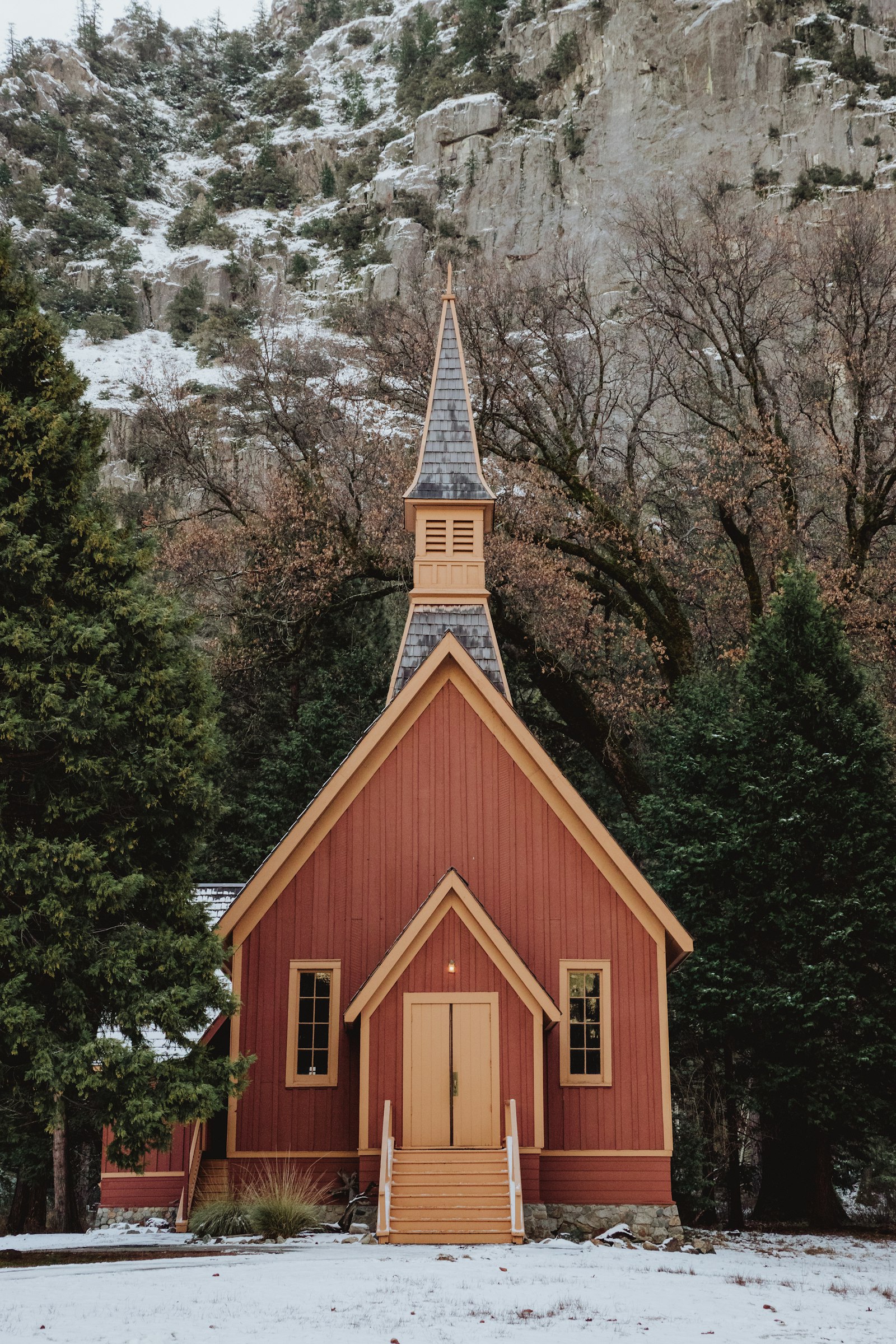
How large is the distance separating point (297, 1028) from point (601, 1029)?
4.11 m

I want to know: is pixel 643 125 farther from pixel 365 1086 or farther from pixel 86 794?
pixel 86 794

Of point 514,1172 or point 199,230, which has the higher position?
point 199,230

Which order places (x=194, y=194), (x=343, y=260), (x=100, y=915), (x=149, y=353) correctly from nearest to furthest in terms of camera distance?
(x=100, y=915), (x=149, y=353), (x=343, y=260), (x=194, y=194)

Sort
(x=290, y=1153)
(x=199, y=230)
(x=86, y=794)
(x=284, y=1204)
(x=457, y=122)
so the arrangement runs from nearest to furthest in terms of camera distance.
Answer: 1. (x=86, y=794)
2. (x=284, y=1204)
3. (x=290, y=1153)
4. (x=457, y=122)
5. (x=199, y=230)

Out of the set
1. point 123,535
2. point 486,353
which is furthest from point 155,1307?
Result: point 486,353

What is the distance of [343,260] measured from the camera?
367 ft

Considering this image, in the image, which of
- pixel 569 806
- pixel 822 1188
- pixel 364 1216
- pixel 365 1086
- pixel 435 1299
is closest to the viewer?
pixel 435 1299

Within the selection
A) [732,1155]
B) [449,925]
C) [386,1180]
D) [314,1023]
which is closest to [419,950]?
[449,925]

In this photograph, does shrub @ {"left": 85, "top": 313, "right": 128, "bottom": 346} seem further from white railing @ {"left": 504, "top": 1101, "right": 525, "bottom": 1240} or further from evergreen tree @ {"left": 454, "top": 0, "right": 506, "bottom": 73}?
white railing @ {"left": 504, "top": 1101, "right": 525, "bottom": 1240}

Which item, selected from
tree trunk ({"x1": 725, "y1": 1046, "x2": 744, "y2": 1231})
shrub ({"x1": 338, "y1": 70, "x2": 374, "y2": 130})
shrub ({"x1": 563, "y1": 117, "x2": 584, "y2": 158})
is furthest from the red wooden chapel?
shrub ({"x1": 338, "y1": 70, "x2": 374, "y2": 130})

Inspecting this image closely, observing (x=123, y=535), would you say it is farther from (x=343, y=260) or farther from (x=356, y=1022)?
(x=343, y=260)

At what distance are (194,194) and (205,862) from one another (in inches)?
4654

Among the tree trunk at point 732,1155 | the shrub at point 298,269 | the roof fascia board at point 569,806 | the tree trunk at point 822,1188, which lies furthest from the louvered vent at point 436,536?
the shrub at point 298,269

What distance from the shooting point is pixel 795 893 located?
19.1m
